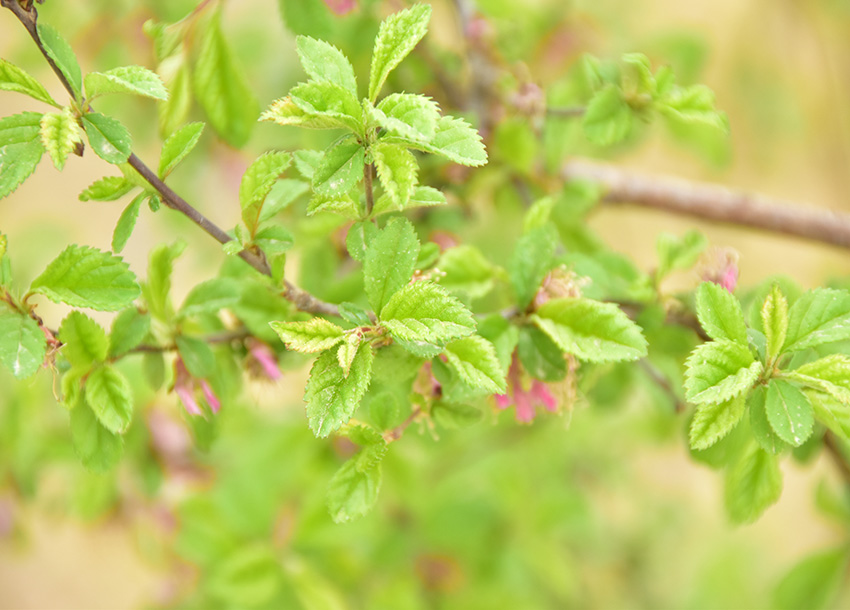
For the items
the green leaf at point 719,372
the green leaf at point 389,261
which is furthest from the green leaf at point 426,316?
the green leaf at point 719,372

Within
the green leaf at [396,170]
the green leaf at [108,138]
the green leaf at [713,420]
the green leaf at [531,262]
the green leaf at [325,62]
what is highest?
the green leaf at [108,138]

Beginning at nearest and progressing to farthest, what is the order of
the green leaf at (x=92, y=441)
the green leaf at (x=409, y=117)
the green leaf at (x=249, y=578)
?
the green leaf at (x=409, y=117)
the green leaf at (x=92, y=441)
the green leaf at (x=249, y=578)

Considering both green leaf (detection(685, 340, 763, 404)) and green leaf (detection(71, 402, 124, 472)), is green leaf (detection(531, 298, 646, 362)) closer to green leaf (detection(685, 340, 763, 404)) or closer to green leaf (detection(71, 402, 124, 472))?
green leaf (detection(685, 340, 763, 404))

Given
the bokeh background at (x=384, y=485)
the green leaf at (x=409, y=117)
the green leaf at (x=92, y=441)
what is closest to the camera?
the green leaf at (x=409, y=117)

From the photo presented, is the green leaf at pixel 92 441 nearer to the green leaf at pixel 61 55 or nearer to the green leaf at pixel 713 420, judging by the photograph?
the green leaf at pixel 61 55

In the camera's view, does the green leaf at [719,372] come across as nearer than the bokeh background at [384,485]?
Yes

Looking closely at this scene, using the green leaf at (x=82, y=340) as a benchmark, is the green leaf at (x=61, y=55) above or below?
above
